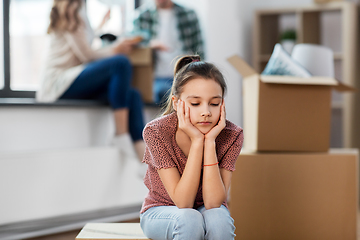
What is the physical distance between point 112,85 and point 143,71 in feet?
0.97

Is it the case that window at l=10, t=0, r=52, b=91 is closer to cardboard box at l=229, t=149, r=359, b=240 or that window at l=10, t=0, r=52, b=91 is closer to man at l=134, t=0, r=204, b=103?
man at l=134, t=0, r=204, b=103

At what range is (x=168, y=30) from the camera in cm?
278

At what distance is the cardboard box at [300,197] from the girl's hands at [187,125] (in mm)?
451

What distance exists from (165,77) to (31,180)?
1.15 metres

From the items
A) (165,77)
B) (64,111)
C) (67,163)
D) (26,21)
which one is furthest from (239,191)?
(26,21)

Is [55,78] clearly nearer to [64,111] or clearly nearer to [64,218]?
[64,111]

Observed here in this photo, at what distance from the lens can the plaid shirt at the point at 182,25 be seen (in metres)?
2.69

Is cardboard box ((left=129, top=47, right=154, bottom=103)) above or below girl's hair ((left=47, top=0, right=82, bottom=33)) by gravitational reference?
below

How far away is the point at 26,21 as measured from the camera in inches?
88.4

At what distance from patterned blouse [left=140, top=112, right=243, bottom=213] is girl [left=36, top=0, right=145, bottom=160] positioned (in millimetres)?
1008

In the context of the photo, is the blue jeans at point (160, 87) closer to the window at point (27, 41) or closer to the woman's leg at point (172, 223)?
the window at point (27, 41)

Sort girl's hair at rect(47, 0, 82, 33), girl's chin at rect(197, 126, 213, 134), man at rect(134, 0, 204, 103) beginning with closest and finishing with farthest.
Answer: girl's chin at rect(197, 126, 213, 134) < girl's hair at rect(47, 0, 82, 33) < man at rect(134, 0, 204, 103)

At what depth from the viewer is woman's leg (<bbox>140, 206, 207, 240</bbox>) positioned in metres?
0.97

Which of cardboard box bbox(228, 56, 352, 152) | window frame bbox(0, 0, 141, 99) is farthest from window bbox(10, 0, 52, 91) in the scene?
Answer: cardboard box bbox(228, 56, 352, 152)
